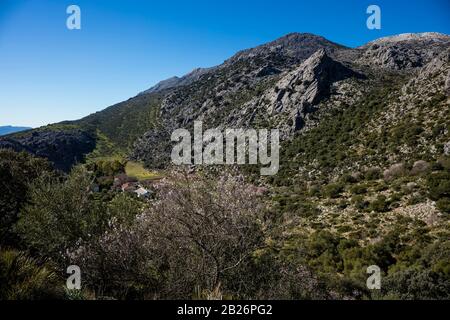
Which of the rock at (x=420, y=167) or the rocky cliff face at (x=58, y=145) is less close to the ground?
the rocky cliff face at (x=58, y=145)

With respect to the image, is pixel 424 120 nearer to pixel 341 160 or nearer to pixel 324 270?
pixel 341 160

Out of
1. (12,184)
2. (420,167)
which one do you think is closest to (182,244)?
(12,184)

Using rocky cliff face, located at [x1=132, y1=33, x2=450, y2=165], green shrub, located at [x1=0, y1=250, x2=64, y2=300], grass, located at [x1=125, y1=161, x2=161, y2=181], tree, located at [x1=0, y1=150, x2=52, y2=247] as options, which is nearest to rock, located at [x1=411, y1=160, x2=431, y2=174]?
rocky cliff face, located at [x1=132, y1=33, x2=450, y2=165]

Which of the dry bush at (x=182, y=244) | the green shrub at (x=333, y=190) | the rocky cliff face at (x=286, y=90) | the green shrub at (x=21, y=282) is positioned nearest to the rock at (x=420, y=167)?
the green shrub at (x=333, y=190)

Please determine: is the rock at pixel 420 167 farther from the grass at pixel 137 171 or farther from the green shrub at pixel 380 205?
the grass at pixel 137 171

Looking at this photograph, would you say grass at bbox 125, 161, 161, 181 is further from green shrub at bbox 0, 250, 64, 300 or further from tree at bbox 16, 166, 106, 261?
green shrub at bbox 0, 250, 64, 300

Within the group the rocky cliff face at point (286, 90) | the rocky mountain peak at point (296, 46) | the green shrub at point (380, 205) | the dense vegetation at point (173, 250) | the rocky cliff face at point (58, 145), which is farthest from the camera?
the rocky mountain peak at point (296, 46)

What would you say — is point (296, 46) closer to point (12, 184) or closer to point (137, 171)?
point (137, 171)

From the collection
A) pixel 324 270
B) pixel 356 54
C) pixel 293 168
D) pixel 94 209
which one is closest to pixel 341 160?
pixel 293 168
